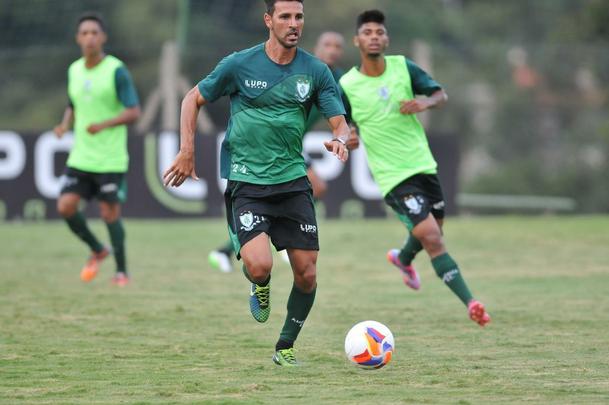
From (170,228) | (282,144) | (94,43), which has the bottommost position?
(170,228)

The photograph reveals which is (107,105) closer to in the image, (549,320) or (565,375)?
(549,320)

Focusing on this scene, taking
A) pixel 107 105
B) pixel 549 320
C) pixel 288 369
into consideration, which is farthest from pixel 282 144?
pixel 107 105

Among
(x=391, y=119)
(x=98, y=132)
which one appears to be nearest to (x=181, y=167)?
(x=391, y=119)

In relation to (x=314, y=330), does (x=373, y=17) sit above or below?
above

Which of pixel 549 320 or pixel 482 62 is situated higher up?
pixel 482 62

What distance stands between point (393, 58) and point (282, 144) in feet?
8.79

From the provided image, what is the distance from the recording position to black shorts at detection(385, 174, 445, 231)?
9984 millimetres

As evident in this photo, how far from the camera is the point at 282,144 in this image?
7.96 meters

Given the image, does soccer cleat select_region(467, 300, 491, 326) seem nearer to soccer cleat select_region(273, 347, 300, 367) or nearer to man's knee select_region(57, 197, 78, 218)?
soccer cleat select_region(273, 347, 300, 367)

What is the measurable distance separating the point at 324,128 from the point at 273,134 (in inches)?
766

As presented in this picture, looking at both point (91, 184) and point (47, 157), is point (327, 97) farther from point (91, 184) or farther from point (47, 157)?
point (47, 157)

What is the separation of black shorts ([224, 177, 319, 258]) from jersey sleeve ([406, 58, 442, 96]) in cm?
251

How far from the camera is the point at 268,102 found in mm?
7922

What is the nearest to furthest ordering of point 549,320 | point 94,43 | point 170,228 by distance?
point 549,320 < point 94,43 < point 170,228
